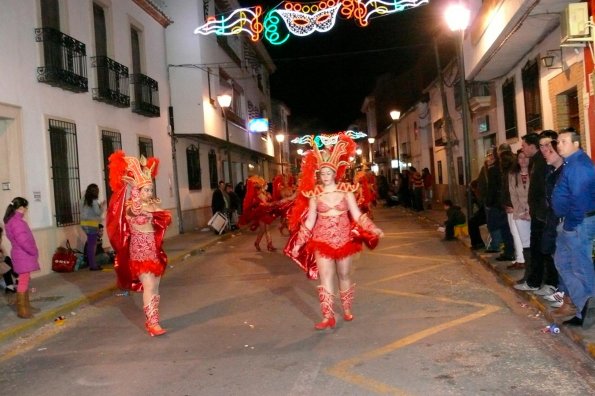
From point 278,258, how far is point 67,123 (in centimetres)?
550

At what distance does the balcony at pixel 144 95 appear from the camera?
17.9 meters

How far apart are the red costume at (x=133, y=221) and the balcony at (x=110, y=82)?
28.9 feet

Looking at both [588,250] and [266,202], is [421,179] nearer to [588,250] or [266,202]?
[266,202]

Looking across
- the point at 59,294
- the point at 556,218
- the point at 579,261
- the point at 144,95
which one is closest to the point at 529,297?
the point at 556,218

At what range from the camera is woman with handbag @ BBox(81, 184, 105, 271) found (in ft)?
41.4

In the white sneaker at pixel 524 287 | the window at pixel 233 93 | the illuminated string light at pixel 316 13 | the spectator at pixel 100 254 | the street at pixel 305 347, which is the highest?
the window at pixel 233 93

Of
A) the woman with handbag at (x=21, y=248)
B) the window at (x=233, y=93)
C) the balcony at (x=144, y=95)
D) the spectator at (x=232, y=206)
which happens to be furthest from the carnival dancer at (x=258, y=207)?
the window at (x=233, y=93)

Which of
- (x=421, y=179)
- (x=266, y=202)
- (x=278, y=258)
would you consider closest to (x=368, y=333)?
(x=278, y=258)

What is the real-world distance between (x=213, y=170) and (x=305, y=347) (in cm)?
2082

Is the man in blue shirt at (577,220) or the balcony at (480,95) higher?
the balcony at (480,95)

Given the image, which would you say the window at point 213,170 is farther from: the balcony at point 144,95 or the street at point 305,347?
the street at point 305,347

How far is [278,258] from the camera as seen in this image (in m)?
13.4

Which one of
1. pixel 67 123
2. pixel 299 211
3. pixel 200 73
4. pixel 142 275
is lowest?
pixel 142 275

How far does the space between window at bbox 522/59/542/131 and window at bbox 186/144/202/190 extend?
12190 millimetres
